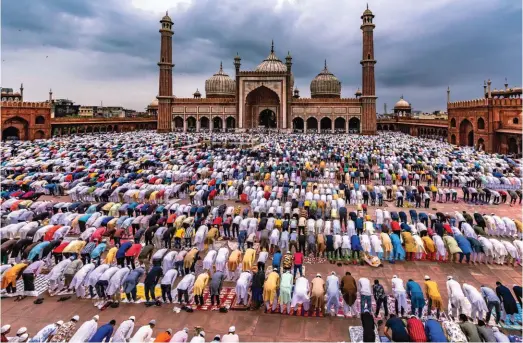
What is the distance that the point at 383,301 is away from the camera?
20.7 feet

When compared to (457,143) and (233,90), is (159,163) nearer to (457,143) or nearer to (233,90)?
(457,143)

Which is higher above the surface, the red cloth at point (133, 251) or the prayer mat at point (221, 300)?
the red cloth at point (133, 251)

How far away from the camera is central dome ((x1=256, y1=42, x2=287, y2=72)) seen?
181 feet

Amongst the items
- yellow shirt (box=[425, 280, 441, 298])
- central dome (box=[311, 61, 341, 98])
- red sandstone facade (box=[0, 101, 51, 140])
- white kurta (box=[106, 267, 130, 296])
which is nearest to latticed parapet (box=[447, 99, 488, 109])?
central dome (box=[311, 61, 341, 98])

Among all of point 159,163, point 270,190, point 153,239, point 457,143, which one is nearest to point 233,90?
point 457,143

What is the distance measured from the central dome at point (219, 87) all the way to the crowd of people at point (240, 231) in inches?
1690

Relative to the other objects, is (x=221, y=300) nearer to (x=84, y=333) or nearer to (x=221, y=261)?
(x=221, y=261)

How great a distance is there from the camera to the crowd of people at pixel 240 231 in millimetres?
6777

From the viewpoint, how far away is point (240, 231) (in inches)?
376

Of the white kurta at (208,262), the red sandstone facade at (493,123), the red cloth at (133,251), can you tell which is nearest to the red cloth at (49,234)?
the red cloth at (133,251)

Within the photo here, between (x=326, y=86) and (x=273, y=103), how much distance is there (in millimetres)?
11269

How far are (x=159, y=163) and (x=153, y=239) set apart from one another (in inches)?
449

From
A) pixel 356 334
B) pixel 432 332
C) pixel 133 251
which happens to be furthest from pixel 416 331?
pixel 133 251

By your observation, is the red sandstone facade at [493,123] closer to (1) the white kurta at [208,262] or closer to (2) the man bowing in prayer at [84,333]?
(1) the white kurta at [208,262]
